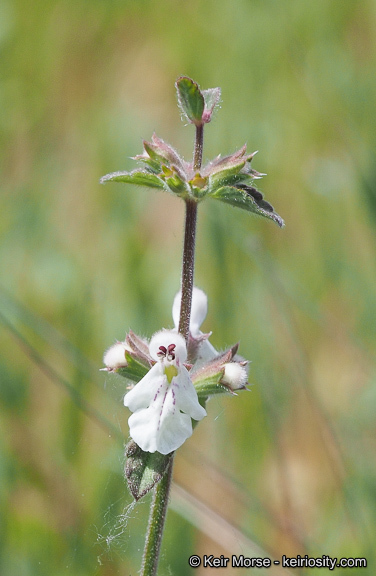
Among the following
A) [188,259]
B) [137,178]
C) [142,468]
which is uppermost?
[137,178]

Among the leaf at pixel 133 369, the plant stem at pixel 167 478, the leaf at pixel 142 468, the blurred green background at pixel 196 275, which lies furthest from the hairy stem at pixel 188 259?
the blurred green background at pixel 196 275

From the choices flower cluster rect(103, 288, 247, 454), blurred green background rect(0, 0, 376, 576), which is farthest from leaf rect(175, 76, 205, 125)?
blurred green background rect(0, 0, 376, 576)

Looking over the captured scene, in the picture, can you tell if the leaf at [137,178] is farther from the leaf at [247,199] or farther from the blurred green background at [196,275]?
the blurred green background at [196,275]

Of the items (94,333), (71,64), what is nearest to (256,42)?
(71,64)

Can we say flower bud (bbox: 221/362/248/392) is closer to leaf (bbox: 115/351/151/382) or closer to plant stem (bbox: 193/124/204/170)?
leaf (bbox: 115/351/151/382)

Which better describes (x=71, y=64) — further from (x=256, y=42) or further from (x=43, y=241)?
(x=43, y=241)

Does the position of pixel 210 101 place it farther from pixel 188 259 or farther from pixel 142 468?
pixel 142 468

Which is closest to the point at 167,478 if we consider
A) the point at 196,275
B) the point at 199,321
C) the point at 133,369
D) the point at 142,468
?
the point at 142,468
